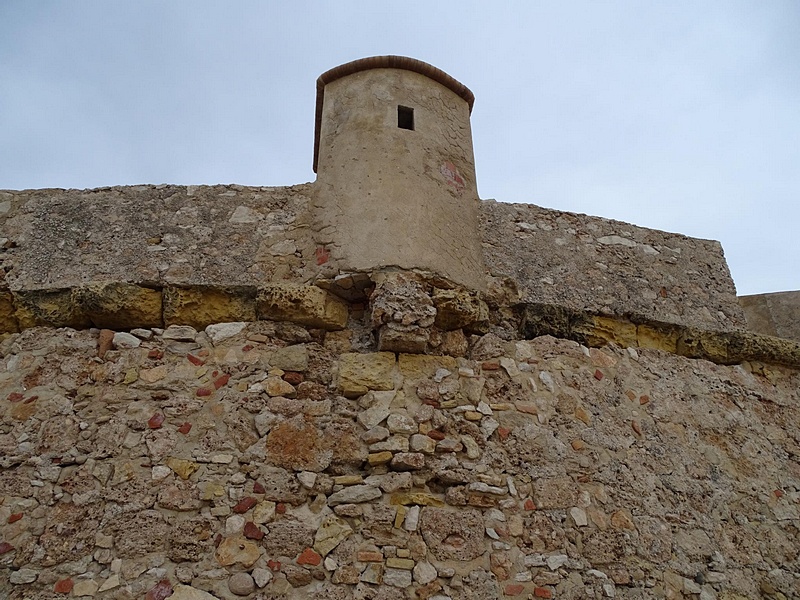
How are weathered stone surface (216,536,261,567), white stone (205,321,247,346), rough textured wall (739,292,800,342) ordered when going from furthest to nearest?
rough textured wall (739,292,800,342)
white stone (205,321,247,346)
weathered stone surface (216,536,261,567)

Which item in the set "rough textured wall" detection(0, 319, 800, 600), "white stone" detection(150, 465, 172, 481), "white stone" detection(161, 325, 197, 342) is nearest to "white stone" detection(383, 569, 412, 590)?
"rough textured wall" detection(0, 319, 800, 600)

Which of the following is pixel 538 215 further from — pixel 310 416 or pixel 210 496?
pixel 210 496

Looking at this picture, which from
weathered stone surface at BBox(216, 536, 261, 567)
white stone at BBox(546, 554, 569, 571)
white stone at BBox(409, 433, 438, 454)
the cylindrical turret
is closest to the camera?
weathered stone surface at BBox(216, 536, 261, 567)

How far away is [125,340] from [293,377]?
92 centimetres

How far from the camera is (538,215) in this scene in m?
4.14

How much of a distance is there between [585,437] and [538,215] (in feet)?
5.05

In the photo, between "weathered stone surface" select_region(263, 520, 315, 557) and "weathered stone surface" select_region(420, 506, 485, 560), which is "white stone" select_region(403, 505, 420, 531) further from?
"weathered stone surface" select_region(263, 520, 315, 557)

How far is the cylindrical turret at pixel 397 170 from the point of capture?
3.45 m

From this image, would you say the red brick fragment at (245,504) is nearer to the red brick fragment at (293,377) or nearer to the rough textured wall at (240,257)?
the red brick fragment at (293,377)

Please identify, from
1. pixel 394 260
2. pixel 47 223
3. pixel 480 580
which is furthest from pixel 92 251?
pixel 480 580

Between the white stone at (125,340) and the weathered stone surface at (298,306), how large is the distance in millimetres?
650

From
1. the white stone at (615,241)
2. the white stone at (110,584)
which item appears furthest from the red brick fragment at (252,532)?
the white stone at (615,241)

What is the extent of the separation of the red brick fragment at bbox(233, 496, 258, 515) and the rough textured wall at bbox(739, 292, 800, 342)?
12.9 ft

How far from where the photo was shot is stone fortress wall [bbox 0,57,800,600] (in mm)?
2775
